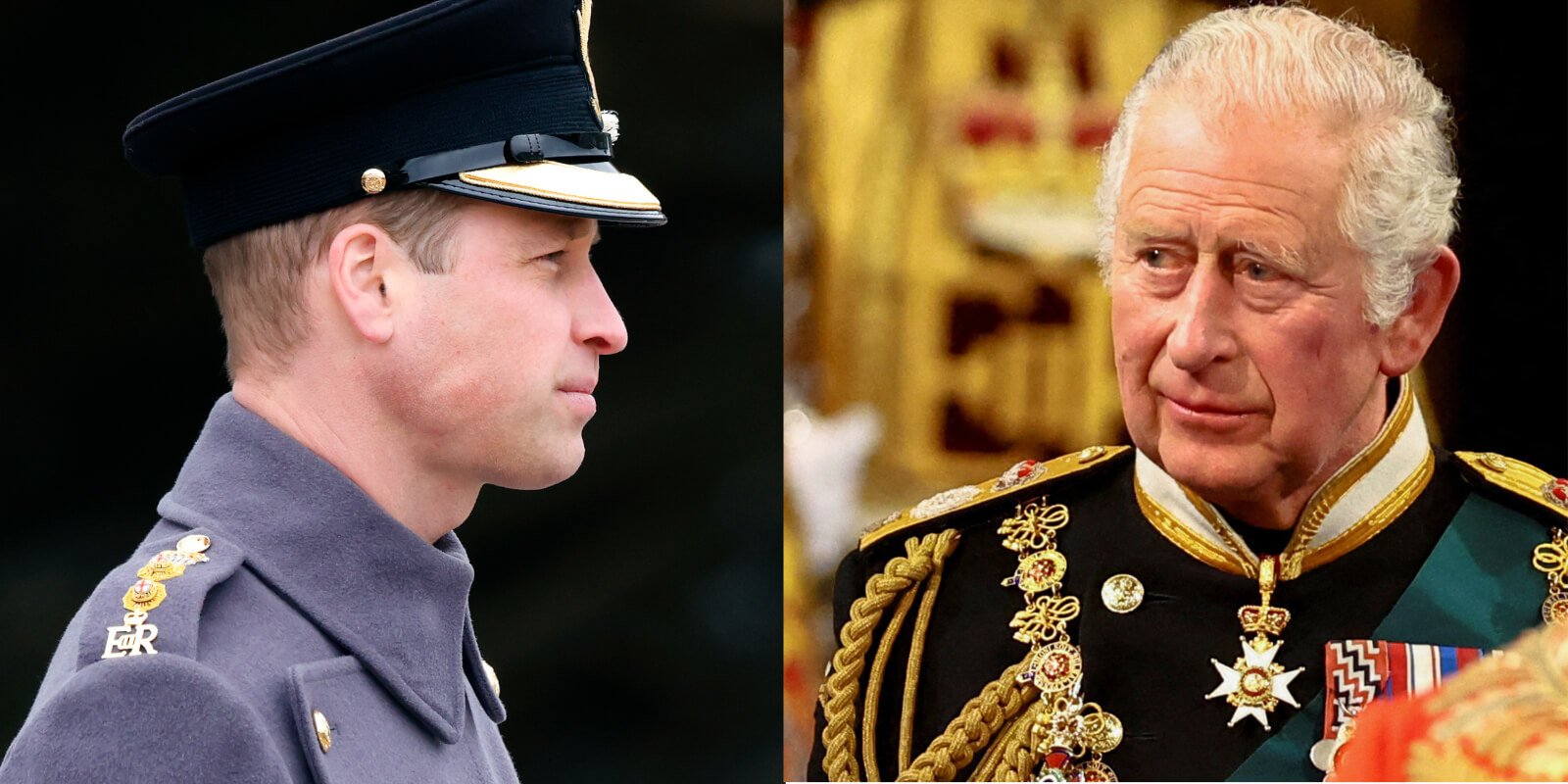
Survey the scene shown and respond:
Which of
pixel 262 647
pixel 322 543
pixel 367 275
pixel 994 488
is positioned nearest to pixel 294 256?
pixel 367 275

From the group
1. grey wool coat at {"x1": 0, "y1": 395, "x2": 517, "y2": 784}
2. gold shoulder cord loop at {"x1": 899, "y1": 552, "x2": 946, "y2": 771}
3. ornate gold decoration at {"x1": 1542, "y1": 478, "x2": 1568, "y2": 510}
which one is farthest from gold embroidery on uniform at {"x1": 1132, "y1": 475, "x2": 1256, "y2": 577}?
grey wool coat at {"x1": 0, "y1": 395, "x2": 517, "y2": 784}

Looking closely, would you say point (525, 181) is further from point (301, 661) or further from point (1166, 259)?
point (1166, 259)

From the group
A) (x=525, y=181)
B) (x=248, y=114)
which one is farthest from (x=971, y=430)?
(x=248, y=114)

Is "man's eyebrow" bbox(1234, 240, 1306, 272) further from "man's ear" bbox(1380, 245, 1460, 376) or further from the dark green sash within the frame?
the dark green sash

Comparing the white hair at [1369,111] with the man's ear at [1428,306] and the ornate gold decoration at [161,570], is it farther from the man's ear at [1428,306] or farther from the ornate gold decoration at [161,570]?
the ornate gold decoration at [161,570]

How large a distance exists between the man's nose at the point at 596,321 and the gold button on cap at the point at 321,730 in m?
0.52

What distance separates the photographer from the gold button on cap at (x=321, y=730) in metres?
1.68

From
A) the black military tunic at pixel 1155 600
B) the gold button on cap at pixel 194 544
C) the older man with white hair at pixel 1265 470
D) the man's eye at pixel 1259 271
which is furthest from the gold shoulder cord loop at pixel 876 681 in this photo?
the gold button on cap at pixel 194 544

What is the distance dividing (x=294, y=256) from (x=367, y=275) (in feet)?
0.29

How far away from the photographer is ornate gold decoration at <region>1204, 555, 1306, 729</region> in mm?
2611

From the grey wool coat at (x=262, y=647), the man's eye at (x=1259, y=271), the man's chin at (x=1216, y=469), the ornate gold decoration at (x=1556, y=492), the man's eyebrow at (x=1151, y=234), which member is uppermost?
the man's eyebrow at (x=1151, y=234)

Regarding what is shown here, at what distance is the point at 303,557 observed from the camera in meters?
1.81

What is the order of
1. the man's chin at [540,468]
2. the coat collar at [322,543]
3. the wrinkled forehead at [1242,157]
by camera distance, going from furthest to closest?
the wrinkled forehead at [1242,157]
the man's chin at [540,468]
the coat collar at [322,543]

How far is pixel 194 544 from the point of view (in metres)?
1.75
